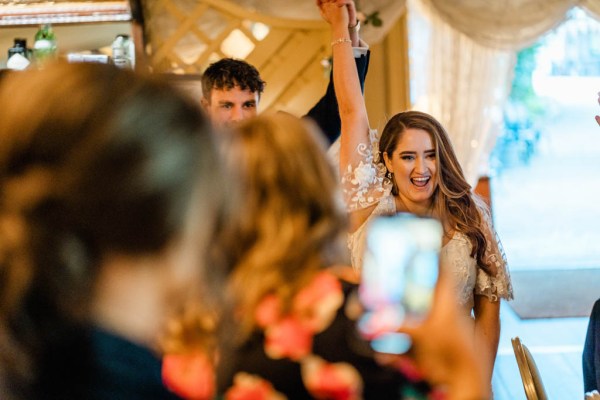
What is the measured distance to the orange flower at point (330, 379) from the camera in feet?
2.34

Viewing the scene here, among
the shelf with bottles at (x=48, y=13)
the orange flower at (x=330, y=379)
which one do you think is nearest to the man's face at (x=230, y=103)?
the orange flower at (x=330, y=379)

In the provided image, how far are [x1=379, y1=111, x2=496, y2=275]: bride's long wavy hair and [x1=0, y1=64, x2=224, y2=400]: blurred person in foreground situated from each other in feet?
4.71

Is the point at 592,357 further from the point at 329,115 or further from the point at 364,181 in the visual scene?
the point at 329,115

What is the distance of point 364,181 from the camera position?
6.48 feet

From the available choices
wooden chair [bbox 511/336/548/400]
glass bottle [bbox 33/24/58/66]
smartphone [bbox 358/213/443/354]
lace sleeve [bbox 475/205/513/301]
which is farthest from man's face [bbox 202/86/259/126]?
glass bottle [bbox 33/24/58/66]

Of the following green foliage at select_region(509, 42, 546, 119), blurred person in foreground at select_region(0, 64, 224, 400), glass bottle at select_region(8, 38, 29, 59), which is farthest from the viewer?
green foliage at select_region(509, 42, 546, 119)

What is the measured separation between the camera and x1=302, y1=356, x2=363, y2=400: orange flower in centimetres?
71

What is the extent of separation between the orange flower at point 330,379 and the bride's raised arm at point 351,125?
1171 mm

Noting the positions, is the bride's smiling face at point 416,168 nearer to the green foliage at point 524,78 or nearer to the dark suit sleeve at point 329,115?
the dark suit sleeve at point 329,115

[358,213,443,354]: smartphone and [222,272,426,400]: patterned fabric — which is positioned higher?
[358,213,443,354]: smartphone

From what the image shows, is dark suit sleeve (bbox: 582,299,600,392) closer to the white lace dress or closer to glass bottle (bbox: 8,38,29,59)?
the white lace dress

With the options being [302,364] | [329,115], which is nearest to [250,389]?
[302,364]

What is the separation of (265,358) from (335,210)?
0.17 metres

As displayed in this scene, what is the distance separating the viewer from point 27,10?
3.15 metres
